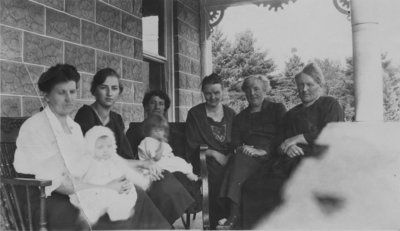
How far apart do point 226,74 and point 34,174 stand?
1.62 metres

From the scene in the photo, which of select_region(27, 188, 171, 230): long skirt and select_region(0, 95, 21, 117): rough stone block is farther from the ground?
select_region(0, 95, 21, 117): rough stone block

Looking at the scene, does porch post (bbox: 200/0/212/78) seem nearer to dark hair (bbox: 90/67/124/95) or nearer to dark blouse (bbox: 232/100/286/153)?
dark blouse (bbox: 232/100/286/153)

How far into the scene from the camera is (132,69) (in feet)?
11.6

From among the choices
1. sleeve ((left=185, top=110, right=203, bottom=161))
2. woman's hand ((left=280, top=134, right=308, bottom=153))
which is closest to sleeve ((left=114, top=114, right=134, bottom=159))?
sleeve ((left=185, top=110, right=203, bottom=161))

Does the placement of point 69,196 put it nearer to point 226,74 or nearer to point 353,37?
point 226,74

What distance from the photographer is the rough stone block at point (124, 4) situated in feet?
11.7

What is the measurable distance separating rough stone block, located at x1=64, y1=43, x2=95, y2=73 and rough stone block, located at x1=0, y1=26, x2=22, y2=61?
0.38 meters

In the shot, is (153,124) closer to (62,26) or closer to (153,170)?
(153,170)

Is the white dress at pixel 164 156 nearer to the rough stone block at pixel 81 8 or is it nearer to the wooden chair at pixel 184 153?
the wooden chair at pixel 184 153

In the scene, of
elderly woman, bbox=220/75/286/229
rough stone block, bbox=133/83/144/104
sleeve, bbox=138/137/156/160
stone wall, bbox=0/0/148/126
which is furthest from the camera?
rough stone block, bbox=133/83/144/104

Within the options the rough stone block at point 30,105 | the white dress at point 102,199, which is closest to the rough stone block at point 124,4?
the rough stone block at point 30,105

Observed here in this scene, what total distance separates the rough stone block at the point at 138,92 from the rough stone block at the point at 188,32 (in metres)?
0.57

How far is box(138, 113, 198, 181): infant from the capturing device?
3.34 meters

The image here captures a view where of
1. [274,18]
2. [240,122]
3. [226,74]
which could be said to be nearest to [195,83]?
[226,74]
